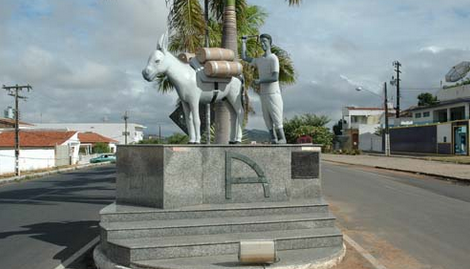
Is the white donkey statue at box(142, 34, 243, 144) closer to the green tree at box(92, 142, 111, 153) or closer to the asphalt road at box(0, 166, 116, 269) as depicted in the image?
the asphalt road at box(0, 166, 116, 269)

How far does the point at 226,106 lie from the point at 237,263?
3.53m

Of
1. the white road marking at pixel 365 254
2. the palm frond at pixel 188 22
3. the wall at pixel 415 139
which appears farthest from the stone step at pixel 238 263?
the wall at pixel 415 139

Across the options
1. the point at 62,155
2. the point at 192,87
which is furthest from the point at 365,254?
the point at 62,155

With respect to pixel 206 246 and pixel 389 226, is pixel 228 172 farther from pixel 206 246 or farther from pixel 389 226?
pixel 389 226

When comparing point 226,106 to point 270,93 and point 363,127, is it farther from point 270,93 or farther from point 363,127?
point 363,127

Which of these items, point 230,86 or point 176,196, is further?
point 230,86

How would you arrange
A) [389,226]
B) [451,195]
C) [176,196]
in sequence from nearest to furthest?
[176,196] < [389,226] < [451,195]

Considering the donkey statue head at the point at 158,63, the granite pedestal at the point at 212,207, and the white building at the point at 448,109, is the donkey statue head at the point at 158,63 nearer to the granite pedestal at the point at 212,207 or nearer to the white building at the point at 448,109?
the granite pedestal at the point at 212,207

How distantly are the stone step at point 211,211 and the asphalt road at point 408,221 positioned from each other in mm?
1302

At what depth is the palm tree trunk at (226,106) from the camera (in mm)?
9672

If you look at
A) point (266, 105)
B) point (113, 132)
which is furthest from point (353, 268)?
point (113, 132)

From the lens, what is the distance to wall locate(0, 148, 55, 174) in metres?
35.5

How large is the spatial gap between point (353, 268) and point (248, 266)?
1.51 meters

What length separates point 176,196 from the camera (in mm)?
7207
